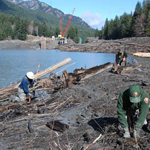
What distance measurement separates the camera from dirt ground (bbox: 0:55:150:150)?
183 inches

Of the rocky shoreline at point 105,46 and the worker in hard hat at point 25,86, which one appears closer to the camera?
the worker in hard hat at point 25,86

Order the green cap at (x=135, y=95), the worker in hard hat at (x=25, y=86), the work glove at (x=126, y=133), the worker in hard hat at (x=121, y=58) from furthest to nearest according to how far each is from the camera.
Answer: the worker in hard hat at (x=121, y=58)
the worker in hard hat at (x=25, y=86)
the work glove at (x=126, y=133)
the green cap at (x=135, y=95)

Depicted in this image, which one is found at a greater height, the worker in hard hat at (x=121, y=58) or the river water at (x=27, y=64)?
the worker in hard hat at (x=121, y=58)

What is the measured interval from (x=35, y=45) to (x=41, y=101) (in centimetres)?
9081

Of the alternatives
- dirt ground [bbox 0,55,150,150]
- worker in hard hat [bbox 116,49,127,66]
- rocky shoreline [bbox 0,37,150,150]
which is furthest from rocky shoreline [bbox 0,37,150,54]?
dirt ground [bbox 0,55,150,150]

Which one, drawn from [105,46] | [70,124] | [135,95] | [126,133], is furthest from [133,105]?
[105,46]

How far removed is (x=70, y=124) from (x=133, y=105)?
87.6 inches

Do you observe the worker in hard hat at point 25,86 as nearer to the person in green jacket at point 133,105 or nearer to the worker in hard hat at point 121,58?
the person in green jacket at point 133,105

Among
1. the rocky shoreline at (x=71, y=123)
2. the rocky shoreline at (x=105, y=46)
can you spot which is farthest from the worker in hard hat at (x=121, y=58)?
the rocky shoreline at (x=105, y=46)

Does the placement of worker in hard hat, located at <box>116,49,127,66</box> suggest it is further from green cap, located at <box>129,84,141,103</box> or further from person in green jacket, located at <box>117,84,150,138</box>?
green cap, located at <box>129,84,141,103</box>

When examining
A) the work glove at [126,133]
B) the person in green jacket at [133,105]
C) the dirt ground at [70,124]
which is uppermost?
the person in green jacket at [133,105]

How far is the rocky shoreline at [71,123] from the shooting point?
4.66 m

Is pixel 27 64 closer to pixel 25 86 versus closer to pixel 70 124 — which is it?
pixel 25 86

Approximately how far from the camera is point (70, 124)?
6039 millimetres
